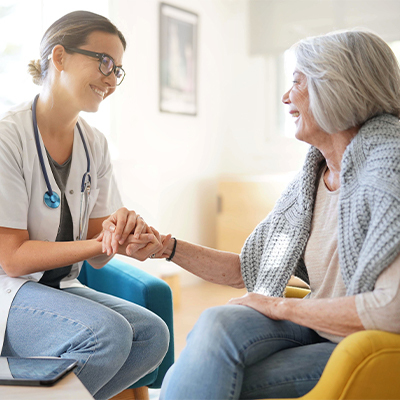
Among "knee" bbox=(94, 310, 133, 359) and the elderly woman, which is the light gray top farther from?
"knee" bbox=(94, 310, 133, 359)

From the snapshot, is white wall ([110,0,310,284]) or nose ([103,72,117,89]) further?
white wall ([110,0,310,284])

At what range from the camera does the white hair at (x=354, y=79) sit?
121 cm

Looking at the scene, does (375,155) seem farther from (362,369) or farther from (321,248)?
(362,369)

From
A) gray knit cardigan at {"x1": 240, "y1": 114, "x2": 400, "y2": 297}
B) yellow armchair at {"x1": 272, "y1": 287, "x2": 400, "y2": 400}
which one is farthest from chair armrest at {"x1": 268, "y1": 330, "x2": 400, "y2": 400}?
gray knit cardigan at {"x1": 240, "y1": 114, "x2": 400, "y2": 297}

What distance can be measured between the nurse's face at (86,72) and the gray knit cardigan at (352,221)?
743 mm

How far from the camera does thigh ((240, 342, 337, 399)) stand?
3.45ft

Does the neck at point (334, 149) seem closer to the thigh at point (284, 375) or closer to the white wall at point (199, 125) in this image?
the thigh at point (284, 375)

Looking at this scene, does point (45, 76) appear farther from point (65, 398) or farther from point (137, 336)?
point (65, 398)

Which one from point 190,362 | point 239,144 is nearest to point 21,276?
point 190,362

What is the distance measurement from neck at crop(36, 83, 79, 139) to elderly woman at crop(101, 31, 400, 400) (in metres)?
0.75

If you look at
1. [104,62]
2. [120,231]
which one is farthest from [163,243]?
[104,62]

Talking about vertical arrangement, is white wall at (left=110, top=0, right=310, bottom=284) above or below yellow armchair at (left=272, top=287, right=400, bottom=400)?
above

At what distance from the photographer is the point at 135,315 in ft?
5.08

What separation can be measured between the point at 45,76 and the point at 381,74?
1.10 m
